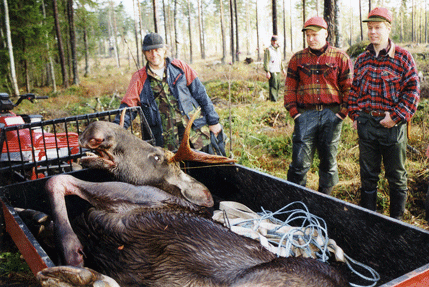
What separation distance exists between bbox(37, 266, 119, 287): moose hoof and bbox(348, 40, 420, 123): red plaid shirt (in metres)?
3.10

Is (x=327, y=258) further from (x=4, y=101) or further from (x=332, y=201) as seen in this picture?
(x=4, y=101)

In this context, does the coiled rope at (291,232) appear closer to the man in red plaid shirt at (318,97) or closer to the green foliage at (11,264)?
the man in red plaid shirt at (318,97)

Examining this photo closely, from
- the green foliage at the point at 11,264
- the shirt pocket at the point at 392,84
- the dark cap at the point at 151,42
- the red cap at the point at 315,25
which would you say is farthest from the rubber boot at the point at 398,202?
the green foliage at the point at 11,264

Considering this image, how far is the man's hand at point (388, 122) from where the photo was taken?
350 centimetres

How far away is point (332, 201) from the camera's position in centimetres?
232

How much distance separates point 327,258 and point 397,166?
1.89 m

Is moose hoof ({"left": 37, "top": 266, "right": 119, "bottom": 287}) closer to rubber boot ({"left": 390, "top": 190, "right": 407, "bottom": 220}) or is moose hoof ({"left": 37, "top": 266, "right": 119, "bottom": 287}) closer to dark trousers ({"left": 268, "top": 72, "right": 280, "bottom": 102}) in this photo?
rubber boot ({"left": 390, "top": 190, "right": 407, "bottom": 220})

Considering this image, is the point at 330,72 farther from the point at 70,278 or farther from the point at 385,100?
the point at 70,278

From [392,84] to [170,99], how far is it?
7.80 feet

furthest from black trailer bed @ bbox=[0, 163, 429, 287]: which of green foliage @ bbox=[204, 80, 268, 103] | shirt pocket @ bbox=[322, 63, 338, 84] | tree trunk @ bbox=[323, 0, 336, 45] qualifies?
green foliage @ bbox=[204, 80, 268, 103]

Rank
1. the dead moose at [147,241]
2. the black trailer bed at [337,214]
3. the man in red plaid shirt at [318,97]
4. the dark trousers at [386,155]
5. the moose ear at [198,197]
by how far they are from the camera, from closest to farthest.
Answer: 1. the dead moose at [147,241]
2. the black trailer bed at [337,214]
3. the moose ear at [198,197]
4. the dark trousers at [386,155]
5. the man in red plaid shirt at [318,97]

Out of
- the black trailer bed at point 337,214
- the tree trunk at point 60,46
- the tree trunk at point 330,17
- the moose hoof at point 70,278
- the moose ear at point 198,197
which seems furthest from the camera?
the tree trunk at point 60,46

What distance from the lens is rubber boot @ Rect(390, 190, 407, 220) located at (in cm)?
374

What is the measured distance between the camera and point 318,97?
4109mm
